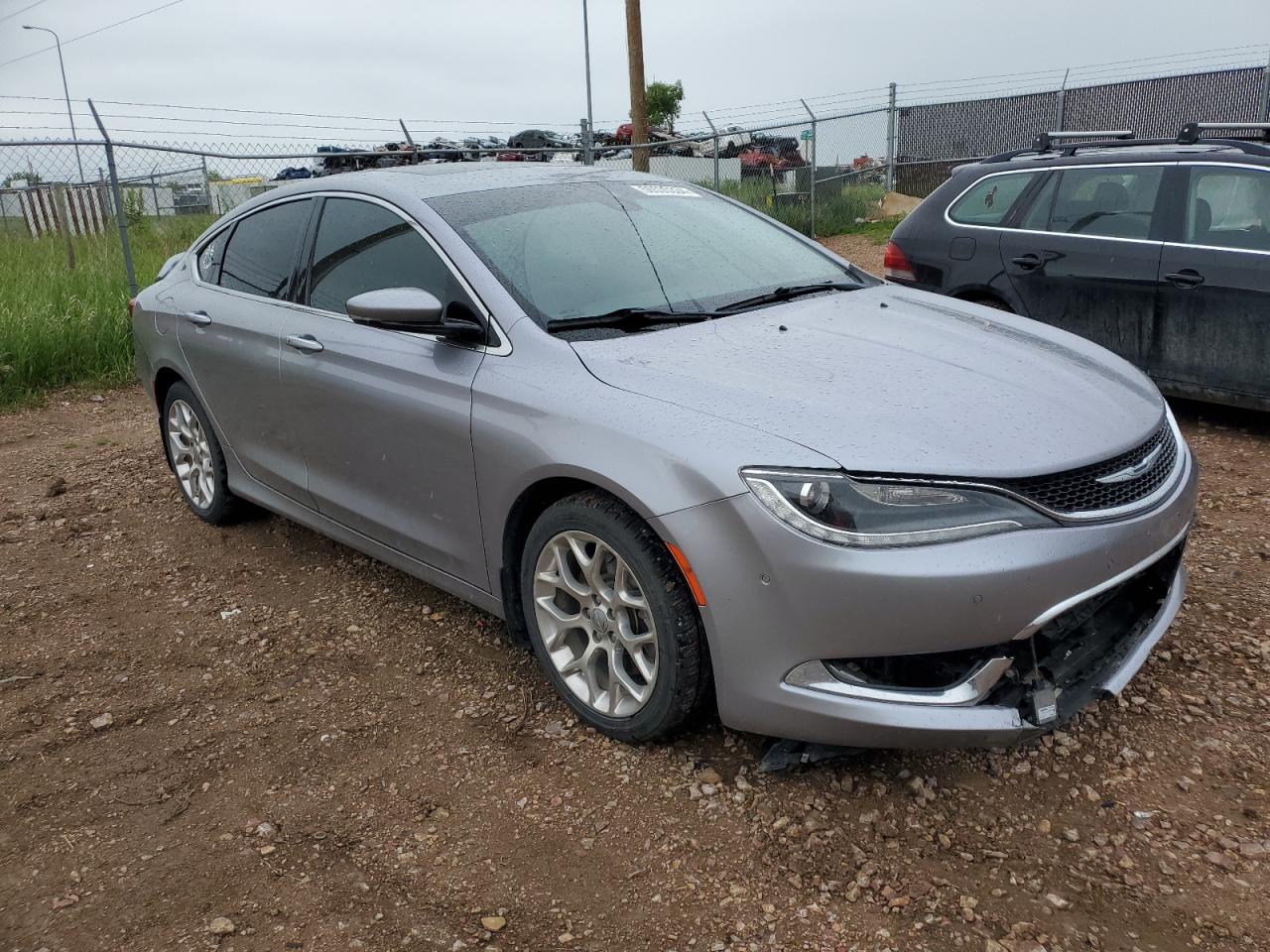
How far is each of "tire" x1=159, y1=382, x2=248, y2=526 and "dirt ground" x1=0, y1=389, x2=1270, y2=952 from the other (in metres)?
0.98

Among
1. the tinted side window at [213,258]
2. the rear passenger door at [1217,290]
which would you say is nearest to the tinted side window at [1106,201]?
the rear passenger door at [1217,290]

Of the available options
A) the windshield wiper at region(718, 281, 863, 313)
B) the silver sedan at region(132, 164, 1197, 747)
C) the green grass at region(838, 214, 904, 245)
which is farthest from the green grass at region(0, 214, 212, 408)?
the green grass at region(838, 214, 904, 245)

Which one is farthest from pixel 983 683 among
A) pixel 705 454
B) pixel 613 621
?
pixel 613 621

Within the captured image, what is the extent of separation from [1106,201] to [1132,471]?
387 centimetres

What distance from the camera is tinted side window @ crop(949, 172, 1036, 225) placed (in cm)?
631

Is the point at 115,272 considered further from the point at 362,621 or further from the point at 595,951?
the point at 595,951

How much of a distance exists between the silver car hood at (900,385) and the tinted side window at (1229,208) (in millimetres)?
2569

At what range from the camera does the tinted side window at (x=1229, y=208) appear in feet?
17.5

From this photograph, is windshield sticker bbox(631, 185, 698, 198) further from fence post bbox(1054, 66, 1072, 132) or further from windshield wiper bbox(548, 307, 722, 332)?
fence post bbox(1054, 66, 1072, 132)

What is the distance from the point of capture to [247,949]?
237cm

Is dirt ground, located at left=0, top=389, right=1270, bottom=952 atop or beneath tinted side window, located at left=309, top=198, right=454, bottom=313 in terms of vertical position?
beneath

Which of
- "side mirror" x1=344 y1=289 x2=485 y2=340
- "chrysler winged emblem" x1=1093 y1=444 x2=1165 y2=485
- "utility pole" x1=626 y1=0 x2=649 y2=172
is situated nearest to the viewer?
"chrysler winged emblem" x1=1093 y1=444 x2=1165 y2=485

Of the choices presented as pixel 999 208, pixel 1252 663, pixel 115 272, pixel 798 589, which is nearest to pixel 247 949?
pixel 798 589

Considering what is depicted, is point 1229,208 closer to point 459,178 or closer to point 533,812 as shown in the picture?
point 459,178
